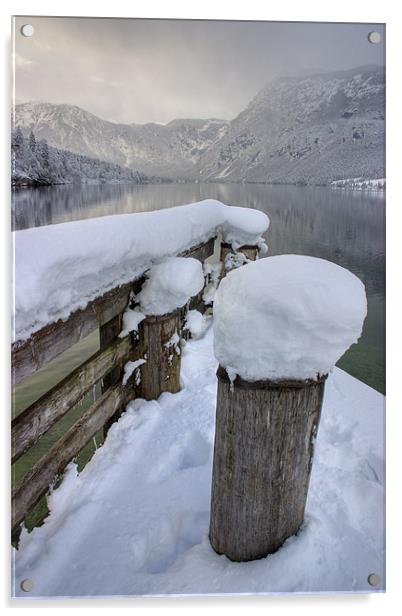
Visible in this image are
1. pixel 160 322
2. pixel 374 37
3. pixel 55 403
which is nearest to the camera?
pixel 55 403

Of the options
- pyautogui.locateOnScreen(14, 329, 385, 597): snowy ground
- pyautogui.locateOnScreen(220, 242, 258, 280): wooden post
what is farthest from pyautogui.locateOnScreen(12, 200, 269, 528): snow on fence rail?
pyautogui.locateOnScreen(220, 242, 258, 280): wooden post

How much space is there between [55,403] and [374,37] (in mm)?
2151

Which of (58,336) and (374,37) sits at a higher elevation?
(374,37)

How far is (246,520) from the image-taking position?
4.26ft

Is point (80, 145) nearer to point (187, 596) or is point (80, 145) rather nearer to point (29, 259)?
point (29, 259)

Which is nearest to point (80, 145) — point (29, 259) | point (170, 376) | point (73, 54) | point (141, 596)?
point (73, 54)

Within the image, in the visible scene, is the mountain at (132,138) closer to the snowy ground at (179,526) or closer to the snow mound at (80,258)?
the snow mound at (80,258)

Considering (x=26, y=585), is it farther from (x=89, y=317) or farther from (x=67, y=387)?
(x=89, y=317)

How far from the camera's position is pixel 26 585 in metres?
1.51

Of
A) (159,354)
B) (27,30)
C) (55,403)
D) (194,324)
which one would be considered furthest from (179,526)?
(27,30)

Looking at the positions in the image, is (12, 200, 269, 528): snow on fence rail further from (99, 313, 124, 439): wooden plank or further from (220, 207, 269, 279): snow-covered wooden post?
(220, 207, 269, 279): snow-covered wooden post

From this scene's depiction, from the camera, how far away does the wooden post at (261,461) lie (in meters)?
1.17

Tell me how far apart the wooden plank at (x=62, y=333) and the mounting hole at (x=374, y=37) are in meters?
1.60

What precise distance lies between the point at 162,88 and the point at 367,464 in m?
2.14
